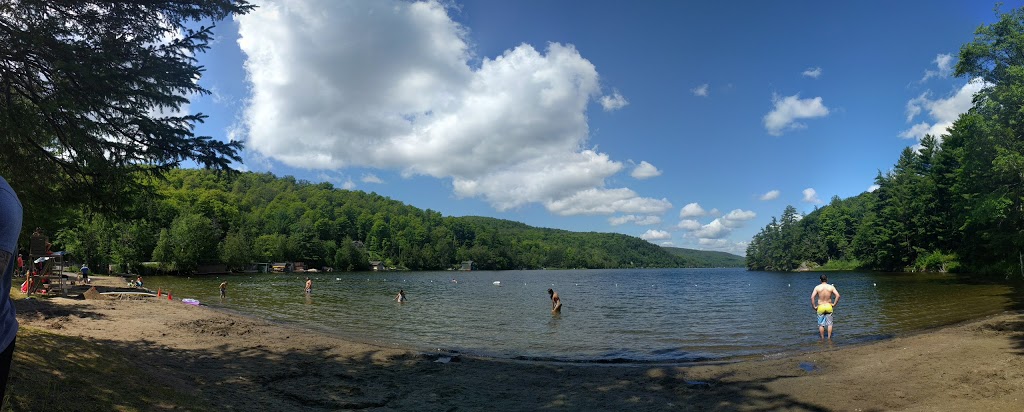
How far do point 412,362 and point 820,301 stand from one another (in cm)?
1318

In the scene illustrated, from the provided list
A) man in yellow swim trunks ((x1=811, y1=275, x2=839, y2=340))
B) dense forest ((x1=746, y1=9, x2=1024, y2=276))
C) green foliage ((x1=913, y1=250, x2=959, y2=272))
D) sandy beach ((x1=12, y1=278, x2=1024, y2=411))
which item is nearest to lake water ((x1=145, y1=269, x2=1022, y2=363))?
man in yellow swim trunks ((x1=811, y1=275, x2=839, y2=340))

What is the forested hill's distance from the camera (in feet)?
216

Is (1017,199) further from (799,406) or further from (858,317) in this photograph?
(799,406)

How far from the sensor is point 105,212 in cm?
876

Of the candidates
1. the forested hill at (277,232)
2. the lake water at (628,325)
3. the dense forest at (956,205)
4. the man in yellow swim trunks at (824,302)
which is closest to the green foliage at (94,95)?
the forested hill at (277,232)

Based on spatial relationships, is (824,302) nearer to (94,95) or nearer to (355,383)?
(355,383)

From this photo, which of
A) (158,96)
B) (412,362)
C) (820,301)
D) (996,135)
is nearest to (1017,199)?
(996,135)

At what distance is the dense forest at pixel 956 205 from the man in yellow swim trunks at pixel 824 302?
20422mm

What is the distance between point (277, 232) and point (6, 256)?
461ft

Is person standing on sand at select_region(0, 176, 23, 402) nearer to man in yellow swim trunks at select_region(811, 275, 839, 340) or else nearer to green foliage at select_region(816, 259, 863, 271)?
man in yellow swim trunks at select_region(811, 275, 839, 340)

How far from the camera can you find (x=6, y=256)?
2.45 meters

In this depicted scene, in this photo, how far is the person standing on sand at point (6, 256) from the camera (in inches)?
93.0

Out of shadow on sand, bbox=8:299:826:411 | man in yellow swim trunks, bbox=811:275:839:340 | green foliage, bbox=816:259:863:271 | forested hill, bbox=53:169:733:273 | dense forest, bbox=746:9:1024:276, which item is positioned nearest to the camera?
shadow on sand, bbox=8:299:826:411

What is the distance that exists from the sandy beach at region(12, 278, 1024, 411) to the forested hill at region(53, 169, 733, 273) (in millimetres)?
3576
